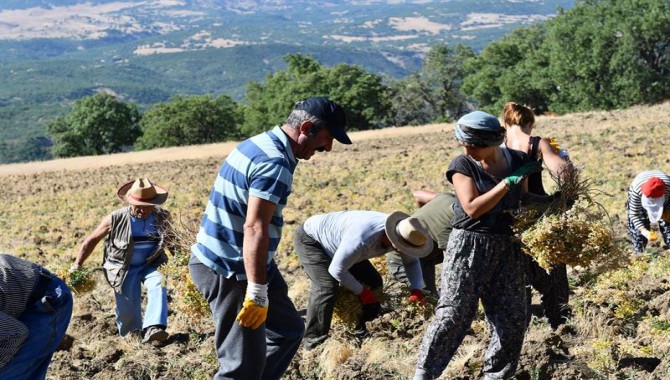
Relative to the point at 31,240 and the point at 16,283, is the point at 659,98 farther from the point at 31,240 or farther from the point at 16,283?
the point at 16,283

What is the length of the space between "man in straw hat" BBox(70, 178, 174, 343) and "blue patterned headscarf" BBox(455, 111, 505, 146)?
9.70 feet

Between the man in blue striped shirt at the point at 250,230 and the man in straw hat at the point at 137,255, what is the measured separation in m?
2.16

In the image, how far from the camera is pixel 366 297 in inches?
230

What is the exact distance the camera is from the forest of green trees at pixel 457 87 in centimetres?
5203

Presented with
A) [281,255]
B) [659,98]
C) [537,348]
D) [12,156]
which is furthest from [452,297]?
[12,156]

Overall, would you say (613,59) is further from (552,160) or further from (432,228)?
(552,160)

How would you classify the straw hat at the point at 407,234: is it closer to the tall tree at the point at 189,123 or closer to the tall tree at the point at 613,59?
the tall tree at the point at 613,59

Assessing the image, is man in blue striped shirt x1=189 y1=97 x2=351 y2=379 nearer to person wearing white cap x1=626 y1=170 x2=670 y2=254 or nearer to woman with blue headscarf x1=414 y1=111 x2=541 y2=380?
woman with blue headscarf x1=414 y1=111 x2=541 y2=380

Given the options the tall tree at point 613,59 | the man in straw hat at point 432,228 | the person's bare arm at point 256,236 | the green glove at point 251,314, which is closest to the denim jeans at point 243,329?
the green glove at point 251,314

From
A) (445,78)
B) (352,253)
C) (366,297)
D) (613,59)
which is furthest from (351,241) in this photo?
(445,78)

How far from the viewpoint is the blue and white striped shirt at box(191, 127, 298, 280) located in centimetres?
396

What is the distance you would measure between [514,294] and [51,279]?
7.74ft

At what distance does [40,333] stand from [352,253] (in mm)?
2252

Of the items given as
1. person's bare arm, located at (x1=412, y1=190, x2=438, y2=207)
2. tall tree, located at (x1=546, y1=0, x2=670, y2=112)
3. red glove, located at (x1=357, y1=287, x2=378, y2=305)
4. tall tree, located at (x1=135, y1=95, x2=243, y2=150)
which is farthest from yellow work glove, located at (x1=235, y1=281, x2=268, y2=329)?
tall tree, located at (x1=135, y1=95, x2=243, y2=150)
